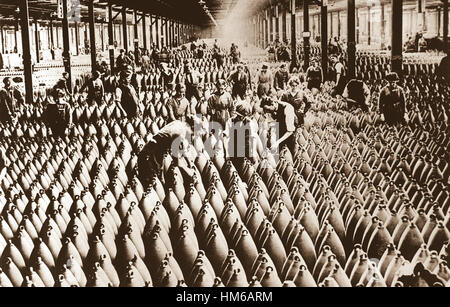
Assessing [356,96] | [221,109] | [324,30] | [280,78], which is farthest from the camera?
[324,30]

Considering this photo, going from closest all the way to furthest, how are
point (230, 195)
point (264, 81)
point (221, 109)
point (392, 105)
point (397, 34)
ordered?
point (230, 195) → point (392, 105) → point (221, 109) → point (397, 34) → point (264, 81)

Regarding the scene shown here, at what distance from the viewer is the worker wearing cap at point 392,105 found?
7641mm

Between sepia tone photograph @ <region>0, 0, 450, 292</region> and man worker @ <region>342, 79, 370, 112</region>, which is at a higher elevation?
man worker @ <region>342, 79, 370, 112</region>

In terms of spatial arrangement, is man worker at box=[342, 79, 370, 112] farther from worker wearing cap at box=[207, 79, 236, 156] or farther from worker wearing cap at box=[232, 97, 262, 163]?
worker wearing cap at box=[232, 97, 262, 163]

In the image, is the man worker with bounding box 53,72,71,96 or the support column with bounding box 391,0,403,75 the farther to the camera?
the man worker with bounding box 53,72,71,96

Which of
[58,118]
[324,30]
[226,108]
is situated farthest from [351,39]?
[58,118]

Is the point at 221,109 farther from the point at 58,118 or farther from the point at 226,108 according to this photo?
the point at 58,118

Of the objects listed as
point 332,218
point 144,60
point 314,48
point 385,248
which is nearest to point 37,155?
point 332,218

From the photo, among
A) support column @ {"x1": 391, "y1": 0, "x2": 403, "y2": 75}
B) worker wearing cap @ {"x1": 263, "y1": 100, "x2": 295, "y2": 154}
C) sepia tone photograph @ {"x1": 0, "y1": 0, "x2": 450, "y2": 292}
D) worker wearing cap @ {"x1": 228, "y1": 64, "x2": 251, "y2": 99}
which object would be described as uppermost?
support column @ {"x1": 391, "y1": 0, "x2": 403, "y2": 75}

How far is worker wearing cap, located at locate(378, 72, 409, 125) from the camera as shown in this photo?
7.64 meters

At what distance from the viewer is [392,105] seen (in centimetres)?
776

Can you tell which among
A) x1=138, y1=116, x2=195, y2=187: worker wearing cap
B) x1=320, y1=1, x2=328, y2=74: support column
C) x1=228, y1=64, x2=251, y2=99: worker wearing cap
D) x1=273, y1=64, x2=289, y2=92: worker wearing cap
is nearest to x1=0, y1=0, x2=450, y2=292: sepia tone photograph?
x1=138, y1=116, x2=195, y2=187: worker wearing cap

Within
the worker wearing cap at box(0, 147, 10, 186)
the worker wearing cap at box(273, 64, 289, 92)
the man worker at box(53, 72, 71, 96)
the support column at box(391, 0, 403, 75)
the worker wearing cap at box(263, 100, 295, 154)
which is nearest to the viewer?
the worker wearing cap at box(0, 147, 10, 186)
